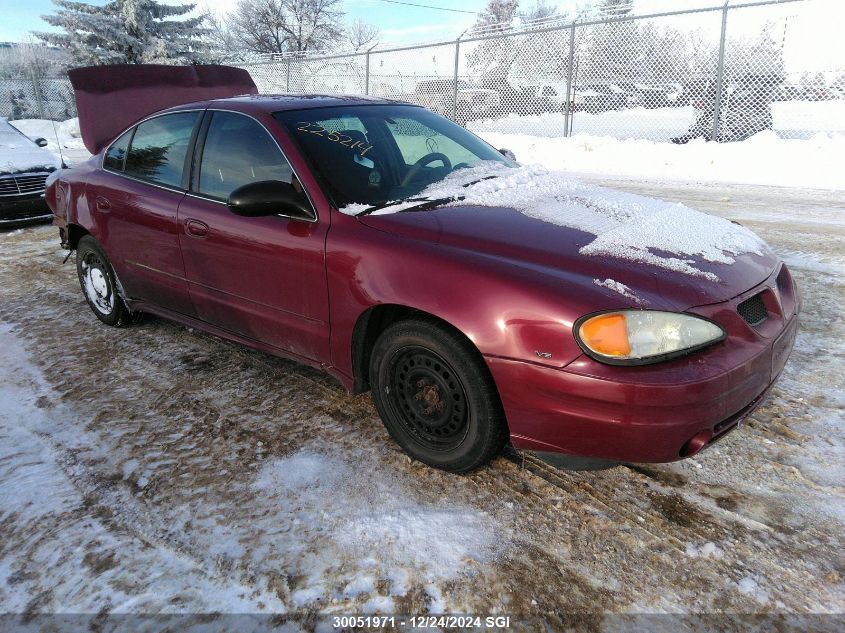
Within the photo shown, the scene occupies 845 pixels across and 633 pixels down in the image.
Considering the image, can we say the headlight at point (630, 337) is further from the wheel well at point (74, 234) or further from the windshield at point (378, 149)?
the wheel well at point (74, 234)

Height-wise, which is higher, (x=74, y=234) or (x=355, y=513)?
(x=74, y=234)

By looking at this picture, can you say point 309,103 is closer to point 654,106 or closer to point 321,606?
point 321,606

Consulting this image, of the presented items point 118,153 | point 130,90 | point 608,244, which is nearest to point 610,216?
point 608,244

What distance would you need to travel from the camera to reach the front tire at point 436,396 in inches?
93.6

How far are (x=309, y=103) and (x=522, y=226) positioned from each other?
1.56 metres

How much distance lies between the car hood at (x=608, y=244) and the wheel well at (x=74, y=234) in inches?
115

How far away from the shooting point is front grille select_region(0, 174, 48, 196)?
7.68 meters

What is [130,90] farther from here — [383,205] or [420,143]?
[383,205]

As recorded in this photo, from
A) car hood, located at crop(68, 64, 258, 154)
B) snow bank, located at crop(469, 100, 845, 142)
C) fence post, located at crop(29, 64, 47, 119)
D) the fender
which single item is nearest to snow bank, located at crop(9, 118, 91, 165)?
fence post, located at crop(29, 64, 47, 119)

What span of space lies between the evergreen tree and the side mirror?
92.8 feet

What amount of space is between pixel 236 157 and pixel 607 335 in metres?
2.24

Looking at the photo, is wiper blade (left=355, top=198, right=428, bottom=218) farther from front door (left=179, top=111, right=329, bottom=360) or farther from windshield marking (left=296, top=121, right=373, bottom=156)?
windshield marking (left=296, top=121, right=373, bottom=156)

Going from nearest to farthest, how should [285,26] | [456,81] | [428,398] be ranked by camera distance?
[428,398] < [456,81] < [285,26]

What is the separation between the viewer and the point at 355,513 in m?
2.38
